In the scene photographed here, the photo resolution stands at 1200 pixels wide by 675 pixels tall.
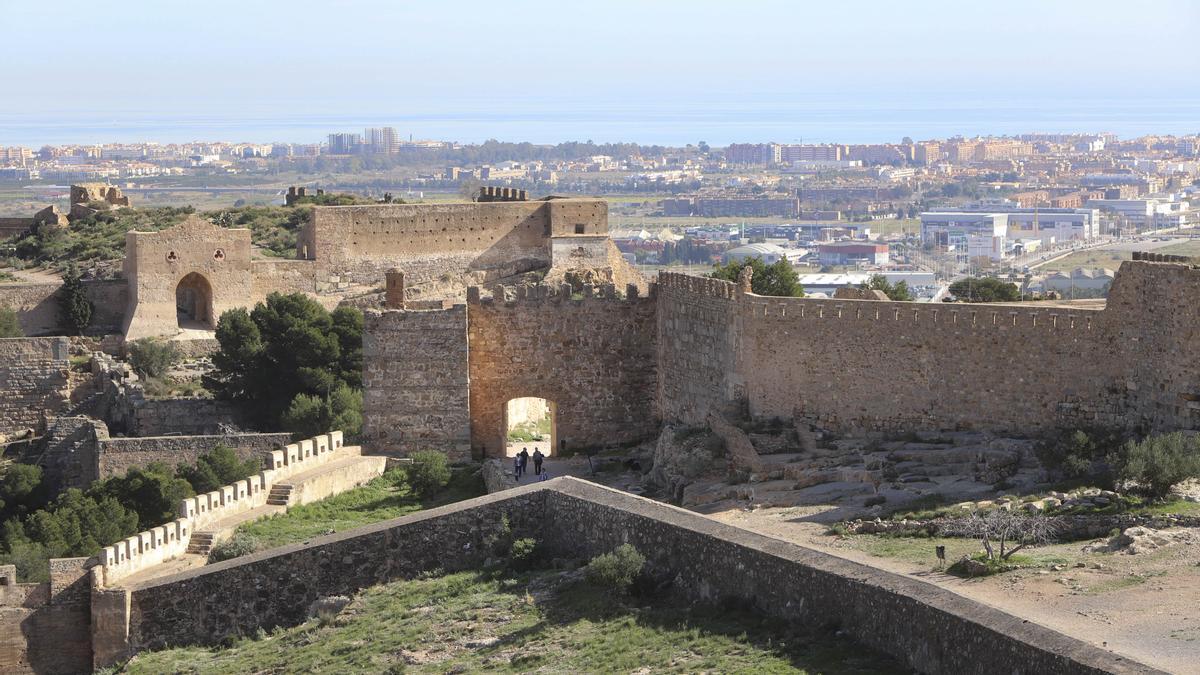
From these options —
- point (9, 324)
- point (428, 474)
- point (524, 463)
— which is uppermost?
point (9, 324)

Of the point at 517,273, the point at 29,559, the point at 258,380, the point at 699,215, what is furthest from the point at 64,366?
the point at 699,215

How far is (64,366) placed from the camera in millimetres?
40094

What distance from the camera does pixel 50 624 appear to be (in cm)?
2334

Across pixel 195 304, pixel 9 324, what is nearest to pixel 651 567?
pixel 9 324

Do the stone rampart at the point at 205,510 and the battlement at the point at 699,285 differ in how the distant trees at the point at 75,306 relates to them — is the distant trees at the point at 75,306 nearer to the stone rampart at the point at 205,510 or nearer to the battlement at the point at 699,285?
the stone rampart at the point at 205,510

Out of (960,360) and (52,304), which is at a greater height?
(960,360)

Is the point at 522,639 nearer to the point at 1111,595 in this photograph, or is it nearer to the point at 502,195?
the point at 1111,595

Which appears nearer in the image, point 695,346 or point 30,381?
point 695,346

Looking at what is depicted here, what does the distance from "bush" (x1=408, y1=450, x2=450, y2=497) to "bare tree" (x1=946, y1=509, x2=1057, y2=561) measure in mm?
8884

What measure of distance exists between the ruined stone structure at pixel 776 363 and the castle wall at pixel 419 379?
0.7 inches

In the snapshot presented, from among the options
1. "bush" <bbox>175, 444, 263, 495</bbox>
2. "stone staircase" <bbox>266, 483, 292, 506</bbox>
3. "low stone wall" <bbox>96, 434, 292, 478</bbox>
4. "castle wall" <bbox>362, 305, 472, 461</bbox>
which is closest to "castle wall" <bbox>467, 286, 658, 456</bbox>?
"castle wall" <bbox>362, 305, 472, 461</bbox>

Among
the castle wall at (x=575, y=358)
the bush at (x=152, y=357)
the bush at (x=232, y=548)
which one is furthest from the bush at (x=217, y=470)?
the bush at (x=152, y=357)

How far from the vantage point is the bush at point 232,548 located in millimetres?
24688

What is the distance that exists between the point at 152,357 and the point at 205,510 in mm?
15304
